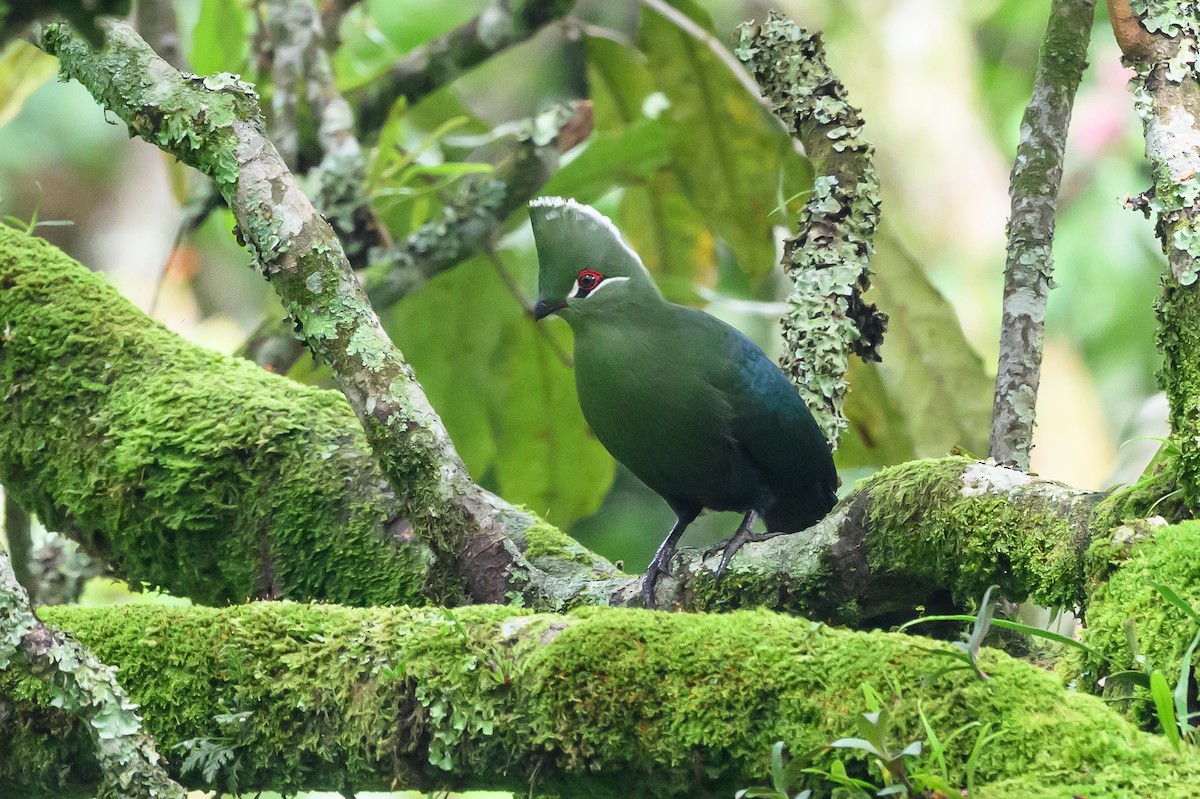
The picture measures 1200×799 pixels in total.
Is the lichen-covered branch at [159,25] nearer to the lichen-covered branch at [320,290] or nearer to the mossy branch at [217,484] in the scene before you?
the mossy branch at [217,484]

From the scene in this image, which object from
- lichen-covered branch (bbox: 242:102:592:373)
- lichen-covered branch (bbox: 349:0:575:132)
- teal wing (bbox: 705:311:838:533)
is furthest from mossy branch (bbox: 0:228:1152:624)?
lichen-covered branch (bbox: 349:0:575:132)

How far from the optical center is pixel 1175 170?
1917 millimetres

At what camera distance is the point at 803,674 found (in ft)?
4.89

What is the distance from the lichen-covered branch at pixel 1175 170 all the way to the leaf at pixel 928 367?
1.56 meters

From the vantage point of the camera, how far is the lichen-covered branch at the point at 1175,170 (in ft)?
5.93

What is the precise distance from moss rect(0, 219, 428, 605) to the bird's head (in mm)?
567

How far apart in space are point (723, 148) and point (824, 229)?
1425 mm

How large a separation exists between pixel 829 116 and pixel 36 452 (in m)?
2.01

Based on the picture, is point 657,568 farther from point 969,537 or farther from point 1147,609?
point 1147,609

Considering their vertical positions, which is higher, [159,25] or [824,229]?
[159,25]

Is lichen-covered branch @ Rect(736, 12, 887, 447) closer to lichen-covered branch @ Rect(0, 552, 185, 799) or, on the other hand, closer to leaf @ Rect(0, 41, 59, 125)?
lichen-covered branch @ Rect(0, 552, 185, 799)

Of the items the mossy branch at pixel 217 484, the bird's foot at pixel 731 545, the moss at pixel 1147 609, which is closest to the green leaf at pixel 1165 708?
the moss at pixel 1147 609

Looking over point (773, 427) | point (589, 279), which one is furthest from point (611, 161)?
point (773, 427)

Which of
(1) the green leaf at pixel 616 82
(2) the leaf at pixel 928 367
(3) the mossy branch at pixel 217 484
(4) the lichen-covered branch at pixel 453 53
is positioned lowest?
(3) the mossy branch at pixel 217 484
